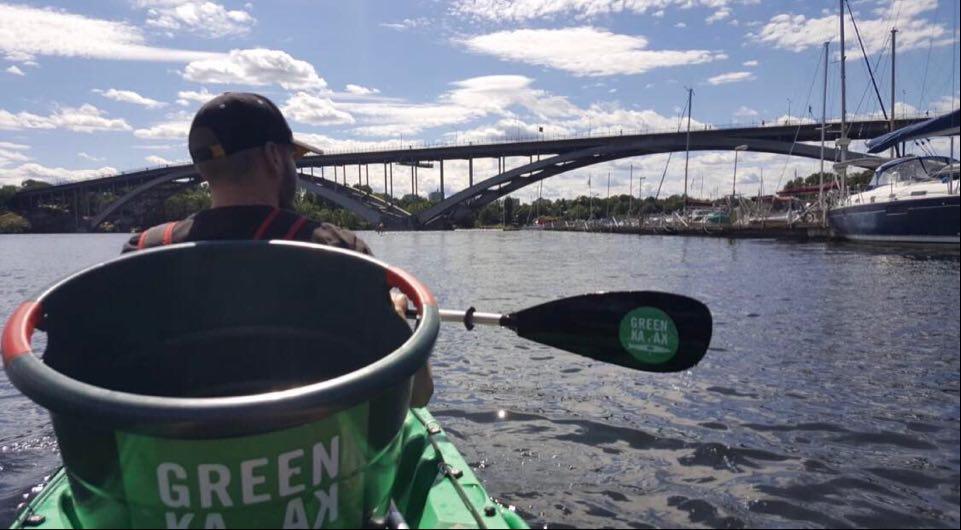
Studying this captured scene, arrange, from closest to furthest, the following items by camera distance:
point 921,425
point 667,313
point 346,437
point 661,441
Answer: point 346,437 < point 667,313 < point 921,425 < point 661,441

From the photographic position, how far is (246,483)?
5.28 ft

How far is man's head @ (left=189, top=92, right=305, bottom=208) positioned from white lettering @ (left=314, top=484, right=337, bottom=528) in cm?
133

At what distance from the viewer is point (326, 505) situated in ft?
5.81

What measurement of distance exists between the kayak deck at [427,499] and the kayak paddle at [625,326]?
85cm

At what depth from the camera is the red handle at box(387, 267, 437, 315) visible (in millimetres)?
2045

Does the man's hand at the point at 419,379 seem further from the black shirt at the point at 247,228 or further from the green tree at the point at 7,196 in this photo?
the green tree at the point at 7,196

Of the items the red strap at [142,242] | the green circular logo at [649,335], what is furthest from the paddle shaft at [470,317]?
the red strap at [142,242]

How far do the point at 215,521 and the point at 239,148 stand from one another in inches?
59.6

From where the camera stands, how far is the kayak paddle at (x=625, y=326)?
3289 millimetres

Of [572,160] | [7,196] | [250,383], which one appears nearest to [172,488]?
[250,383]

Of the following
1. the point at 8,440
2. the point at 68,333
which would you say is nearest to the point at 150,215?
the point at 8,440

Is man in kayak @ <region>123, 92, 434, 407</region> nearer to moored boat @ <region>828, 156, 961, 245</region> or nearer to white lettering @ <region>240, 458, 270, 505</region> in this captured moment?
white lettering @ <region>240, 458, 270, 505</region>

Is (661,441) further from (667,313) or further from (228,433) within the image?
(228,433)

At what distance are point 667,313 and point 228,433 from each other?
2.41 m
